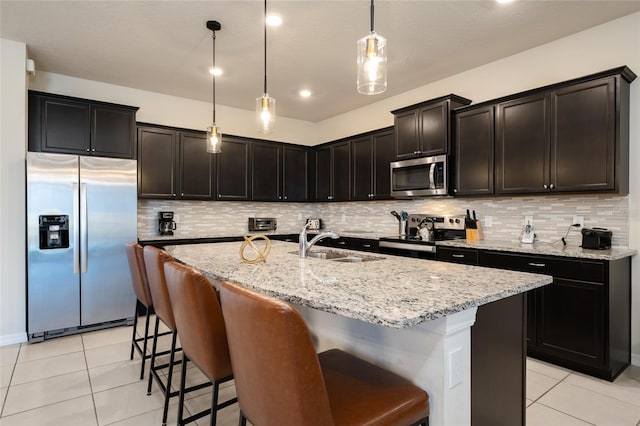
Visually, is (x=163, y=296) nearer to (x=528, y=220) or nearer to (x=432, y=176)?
(x=432, y=176)

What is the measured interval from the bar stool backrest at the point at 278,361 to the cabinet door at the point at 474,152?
10.3 feet

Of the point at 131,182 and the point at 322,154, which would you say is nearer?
the point at 131,182

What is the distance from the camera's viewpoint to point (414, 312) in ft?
3.46

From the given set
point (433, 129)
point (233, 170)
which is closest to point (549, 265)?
point (433, 129)

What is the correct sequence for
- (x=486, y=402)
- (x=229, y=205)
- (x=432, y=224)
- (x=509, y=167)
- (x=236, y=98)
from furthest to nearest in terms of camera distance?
(x=229, y=205)
(x=236, y=98)
(x=432, y=224)
(x=509, y=167)
(x=486, y=402)

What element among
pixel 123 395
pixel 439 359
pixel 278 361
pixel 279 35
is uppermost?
pixel 279 35

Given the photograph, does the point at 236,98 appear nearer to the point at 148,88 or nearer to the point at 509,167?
the point at 148,88

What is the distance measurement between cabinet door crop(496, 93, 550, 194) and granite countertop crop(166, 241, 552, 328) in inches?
68.3

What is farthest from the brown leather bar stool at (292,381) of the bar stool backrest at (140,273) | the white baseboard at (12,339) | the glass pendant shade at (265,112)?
the white baseboard at (12,339)

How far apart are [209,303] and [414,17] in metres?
2.78

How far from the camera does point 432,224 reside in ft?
14.2

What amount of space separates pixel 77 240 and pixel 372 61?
3434 millimetres

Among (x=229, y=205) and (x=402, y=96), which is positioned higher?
(x=402, y=96)

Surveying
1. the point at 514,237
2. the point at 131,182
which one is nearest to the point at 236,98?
the point at 131,182
